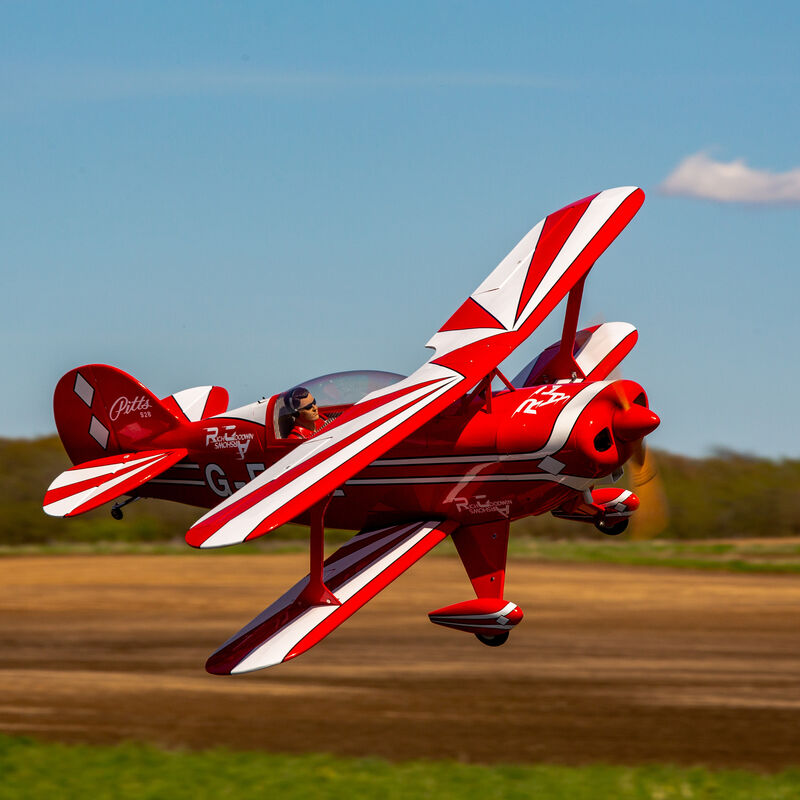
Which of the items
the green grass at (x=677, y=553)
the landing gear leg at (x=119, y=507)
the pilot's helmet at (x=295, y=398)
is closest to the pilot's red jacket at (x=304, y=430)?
the pilot's helmet at (x=295, y=398)

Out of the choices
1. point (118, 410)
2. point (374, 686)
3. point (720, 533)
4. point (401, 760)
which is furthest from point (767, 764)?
point (118, 410)

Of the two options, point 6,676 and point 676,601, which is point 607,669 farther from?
point 6,676

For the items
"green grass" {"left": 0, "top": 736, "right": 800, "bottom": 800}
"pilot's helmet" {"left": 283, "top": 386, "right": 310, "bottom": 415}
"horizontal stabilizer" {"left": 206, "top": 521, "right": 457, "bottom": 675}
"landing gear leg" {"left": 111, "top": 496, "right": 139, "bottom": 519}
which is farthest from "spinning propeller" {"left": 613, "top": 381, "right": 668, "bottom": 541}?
"green grass" {"left": 0, "top": 736, "right": 800, "bottom": 800}

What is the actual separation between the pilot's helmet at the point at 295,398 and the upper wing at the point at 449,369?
1.22m

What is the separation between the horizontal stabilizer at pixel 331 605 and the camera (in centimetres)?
945

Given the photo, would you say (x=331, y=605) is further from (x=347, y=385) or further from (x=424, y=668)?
(x=424, y=668)

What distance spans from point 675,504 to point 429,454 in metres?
88.6

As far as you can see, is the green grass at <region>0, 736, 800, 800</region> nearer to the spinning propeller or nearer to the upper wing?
the spinning propeller

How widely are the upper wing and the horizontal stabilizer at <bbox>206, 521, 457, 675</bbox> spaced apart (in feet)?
4.35

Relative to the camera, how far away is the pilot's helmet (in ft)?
38.5

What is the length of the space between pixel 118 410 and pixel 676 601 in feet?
473

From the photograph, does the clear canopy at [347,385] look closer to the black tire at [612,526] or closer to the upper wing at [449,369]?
the upper wing at [449,369]

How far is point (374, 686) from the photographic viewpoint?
366 ft

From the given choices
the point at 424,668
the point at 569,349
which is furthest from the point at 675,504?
the point at 569,349
